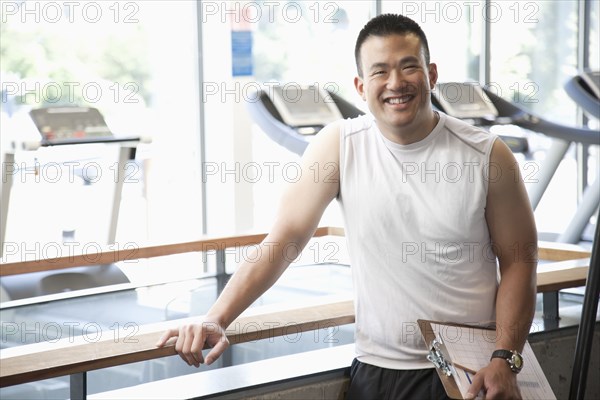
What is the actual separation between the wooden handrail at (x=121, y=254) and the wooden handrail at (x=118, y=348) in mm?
824

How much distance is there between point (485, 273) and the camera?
6.25 ft

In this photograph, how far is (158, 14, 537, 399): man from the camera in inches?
73.1

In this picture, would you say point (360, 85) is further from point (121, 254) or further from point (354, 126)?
point (121, 254)

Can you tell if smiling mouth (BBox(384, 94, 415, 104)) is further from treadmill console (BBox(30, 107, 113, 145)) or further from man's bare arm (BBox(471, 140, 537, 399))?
treadmill console (BBox(30, 107, 113, 145))

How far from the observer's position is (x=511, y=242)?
6.19 feet

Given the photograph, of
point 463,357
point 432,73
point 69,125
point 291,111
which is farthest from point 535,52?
point 463,357

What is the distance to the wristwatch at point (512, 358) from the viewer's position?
5.74ft

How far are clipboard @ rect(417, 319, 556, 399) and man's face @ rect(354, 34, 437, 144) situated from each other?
0.42m

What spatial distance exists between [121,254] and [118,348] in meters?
1.08

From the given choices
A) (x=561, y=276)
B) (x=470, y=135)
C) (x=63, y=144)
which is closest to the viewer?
(x=470, y=135)

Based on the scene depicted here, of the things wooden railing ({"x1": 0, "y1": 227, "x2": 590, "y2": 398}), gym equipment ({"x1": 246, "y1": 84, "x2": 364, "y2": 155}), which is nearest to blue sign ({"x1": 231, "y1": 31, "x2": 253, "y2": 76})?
gym equipment ({"x1": 246, "y1": 84, "x2": 364, "y2": 155})

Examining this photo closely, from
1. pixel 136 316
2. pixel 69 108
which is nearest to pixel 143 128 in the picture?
pixel 69 108

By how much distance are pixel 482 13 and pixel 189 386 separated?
5.98 m

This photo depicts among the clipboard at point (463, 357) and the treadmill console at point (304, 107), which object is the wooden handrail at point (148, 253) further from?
the treadmill console at point (304, 107)
